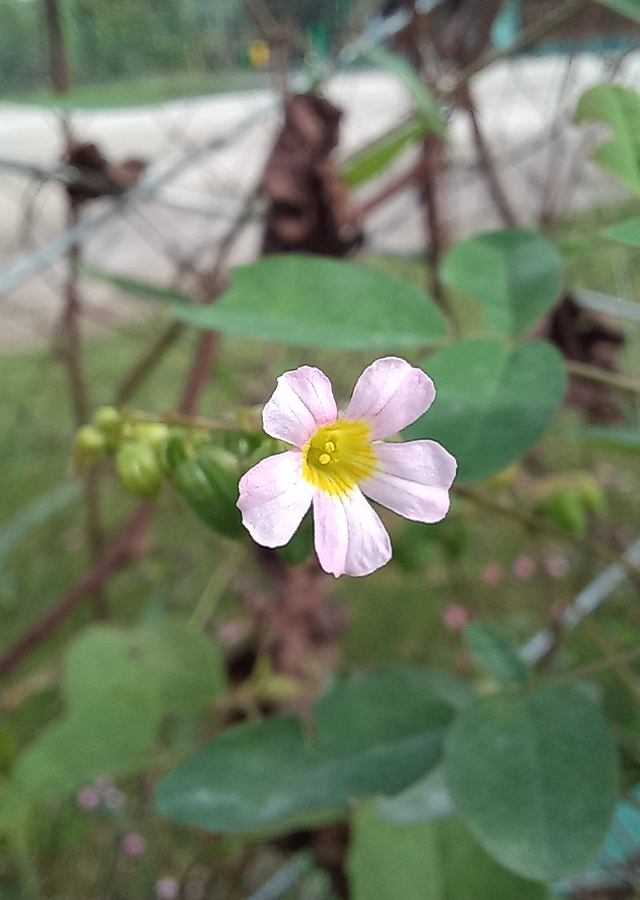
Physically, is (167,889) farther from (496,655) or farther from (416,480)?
(416,480)

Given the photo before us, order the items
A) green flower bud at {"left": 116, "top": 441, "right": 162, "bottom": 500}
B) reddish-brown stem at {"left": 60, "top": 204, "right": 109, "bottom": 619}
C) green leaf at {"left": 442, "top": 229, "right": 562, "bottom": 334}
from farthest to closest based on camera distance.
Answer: reddish-brown stem at {"left": 60, "top": 204, "right": 109, "bottom": 619}, green leaf at {"left": 442, "top": 229, "right": 562, "bottom": 334}, green flower bud at {"left": 116, "top": 441, "right": 162, "bottom": 500}

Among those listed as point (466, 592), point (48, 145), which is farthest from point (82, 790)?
point (48, 145)

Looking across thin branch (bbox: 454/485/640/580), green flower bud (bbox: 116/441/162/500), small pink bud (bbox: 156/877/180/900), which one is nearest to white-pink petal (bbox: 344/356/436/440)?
green flower bud (bbox: 116/441/162/500)

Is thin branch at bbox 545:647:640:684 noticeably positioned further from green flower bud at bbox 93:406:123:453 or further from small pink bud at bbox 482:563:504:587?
small pink bud at bbox 482:563:504:587

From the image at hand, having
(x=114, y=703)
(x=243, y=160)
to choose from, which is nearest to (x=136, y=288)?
(x=114, y=703)

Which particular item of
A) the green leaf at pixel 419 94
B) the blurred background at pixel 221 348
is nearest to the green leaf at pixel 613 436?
the blurred background at pixel 221 348

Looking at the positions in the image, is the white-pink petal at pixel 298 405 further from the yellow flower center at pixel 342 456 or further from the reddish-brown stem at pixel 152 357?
the reddish-brown stem at pixel 152 357
